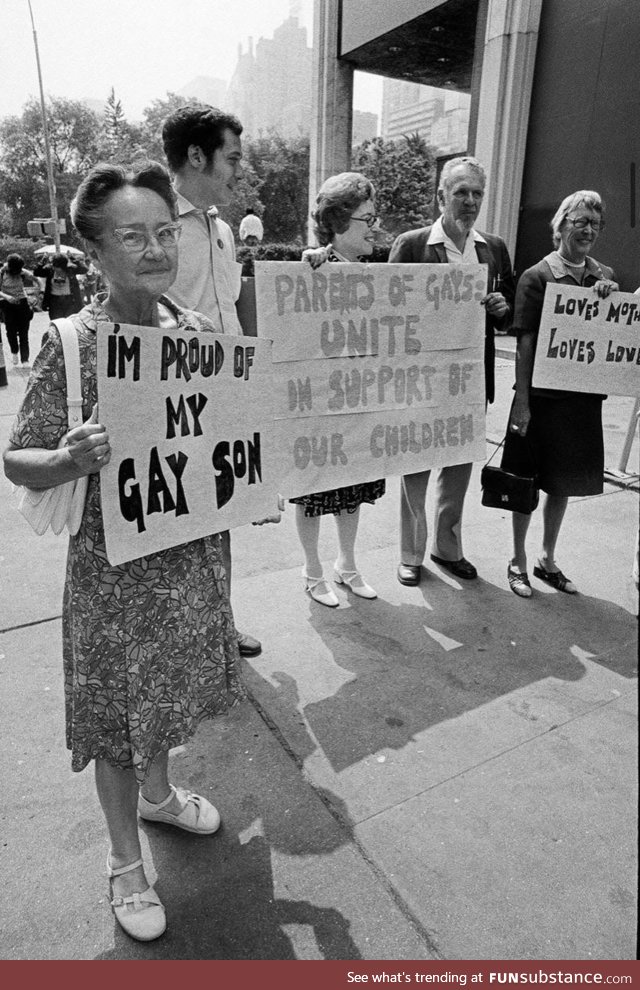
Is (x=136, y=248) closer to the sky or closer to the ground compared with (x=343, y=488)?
closer to the sky

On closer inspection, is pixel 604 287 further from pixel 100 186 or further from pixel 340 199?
pixel 100 186

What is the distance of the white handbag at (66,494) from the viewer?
155cm

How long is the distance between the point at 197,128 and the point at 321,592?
2225 mm

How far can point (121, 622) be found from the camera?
1.69 meters

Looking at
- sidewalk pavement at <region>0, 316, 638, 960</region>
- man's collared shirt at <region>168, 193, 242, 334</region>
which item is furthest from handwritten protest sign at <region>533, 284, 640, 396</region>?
man's collared shirt at <region>168, 193, 242, 334</region>

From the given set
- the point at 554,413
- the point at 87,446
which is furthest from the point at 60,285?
the point at 87,446

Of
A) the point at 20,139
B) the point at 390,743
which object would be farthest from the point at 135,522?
the point at 20,139

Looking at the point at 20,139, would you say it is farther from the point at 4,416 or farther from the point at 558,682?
the point at 558,682

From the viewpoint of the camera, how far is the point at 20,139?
55188 mm

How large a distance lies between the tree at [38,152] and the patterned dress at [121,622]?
2393 inches

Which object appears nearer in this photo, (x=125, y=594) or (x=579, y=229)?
(x=125, y=594)

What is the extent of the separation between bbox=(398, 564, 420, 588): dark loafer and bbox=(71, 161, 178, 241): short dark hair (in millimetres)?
2635

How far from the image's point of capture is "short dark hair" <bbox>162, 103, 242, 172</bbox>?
2.44 m

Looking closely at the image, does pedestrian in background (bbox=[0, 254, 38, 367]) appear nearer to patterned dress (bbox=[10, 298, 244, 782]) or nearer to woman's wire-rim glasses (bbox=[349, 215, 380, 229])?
woman's wire-rim glasses (bbox=[349, 215, 380, 229])
